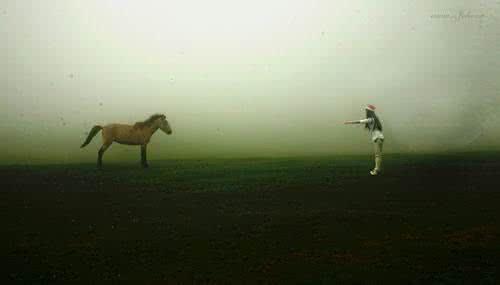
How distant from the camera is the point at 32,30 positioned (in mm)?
8023

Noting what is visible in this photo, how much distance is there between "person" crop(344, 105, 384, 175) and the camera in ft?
26.2

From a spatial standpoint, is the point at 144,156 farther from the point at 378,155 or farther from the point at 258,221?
the point at 378,155

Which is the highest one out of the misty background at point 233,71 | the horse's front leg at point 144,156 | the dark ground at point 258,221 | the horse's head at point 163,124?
the misty background at point 233,71

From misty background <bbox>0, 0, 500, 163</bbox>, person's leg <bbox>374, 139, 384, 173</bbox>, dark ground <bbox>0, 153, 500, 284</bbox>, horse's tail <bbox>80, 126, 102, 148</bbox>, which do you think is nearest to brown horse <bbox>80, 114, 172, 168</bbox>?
horse's tail <bbox>80, 126, 102, 148</bbox>

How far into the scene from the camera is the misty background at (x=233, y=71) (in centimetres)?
805

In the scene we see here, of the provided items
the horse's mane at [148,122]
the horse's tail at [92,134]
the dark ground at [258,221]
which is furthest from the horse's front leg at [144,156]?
the horse's tail at [92,134]

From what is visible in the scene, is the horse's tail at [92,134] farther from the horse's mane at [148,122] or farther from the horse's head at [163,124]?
the horse's head at [163,124]

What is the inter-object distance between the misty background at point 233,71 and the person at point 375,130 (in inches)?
7.7

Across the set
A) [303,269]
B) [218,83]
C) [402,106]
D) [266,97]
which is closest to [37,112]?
[218,83]

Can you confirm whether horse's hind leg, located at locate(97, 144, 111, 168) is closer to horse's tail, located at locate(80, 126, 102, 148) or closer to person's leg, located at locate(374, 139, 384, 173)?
horse's tail, located at locate(80, 126, 102, 148)

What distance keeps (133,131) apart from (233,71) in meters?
1.56

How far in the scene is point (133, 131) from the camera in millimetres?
8141

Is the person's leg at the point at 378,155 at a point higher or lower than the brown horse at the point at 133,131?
lower

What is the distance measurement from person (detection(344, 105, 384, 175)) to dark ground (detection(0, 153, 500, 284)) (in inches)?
8.9
